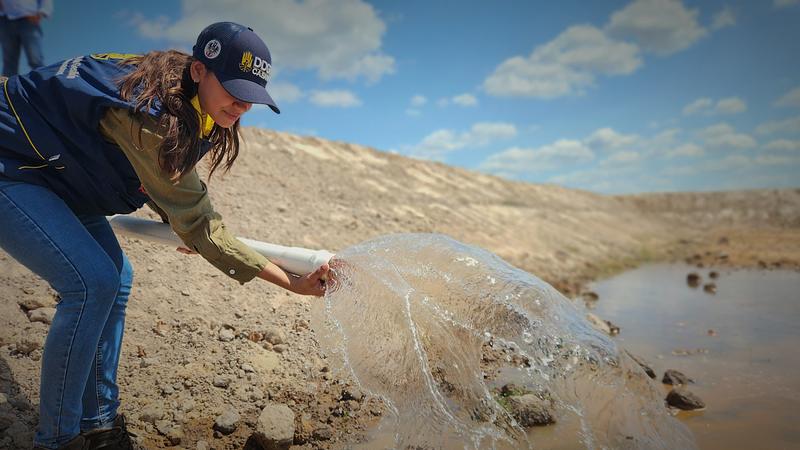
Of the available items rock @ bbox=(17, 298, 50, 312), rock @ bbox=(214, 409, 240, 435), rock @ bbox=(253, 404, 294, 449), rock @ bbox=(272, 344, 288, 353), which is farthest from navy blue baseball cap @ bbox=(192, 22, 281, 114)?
rock @ bbox=(17, 298, 50, 312)

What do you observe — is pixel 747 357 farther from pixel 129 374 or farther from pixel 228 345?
pixel 129 374

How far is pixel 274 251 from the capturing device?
269cm

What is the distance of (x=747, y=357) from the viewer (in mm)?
5074

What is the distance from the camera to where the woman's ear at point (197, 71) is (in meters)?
2.00

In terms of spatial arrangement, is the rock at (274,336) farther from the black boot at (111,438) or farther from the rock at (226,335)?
the black boot at (111,438)

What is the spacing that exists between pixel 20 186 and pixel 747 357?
19.7ft

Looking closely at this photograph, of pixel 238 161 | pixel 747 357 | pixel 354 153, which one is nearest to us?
pixel 747 357

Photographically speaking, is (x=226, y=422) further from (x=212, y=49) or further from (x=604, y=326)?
(x=604, y=326)

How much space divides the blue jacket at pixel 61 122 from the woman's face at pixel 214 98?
0.24 metres

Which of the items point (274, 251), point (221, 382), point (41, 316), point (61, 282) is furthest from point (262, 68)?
point (41, 316)

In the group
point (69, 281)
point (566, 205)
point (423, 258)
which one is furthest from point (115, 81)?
point (566, 205)

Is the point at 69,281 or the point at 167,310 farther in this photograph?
the point at 167,310

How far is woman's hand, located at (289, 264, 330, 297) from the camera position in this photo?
255 cm

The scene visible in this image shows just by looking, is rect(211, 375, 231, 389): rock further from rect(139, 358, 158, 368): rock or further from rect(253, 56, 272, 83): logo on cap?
rect(253, 56, 272, 83): logo on cap
